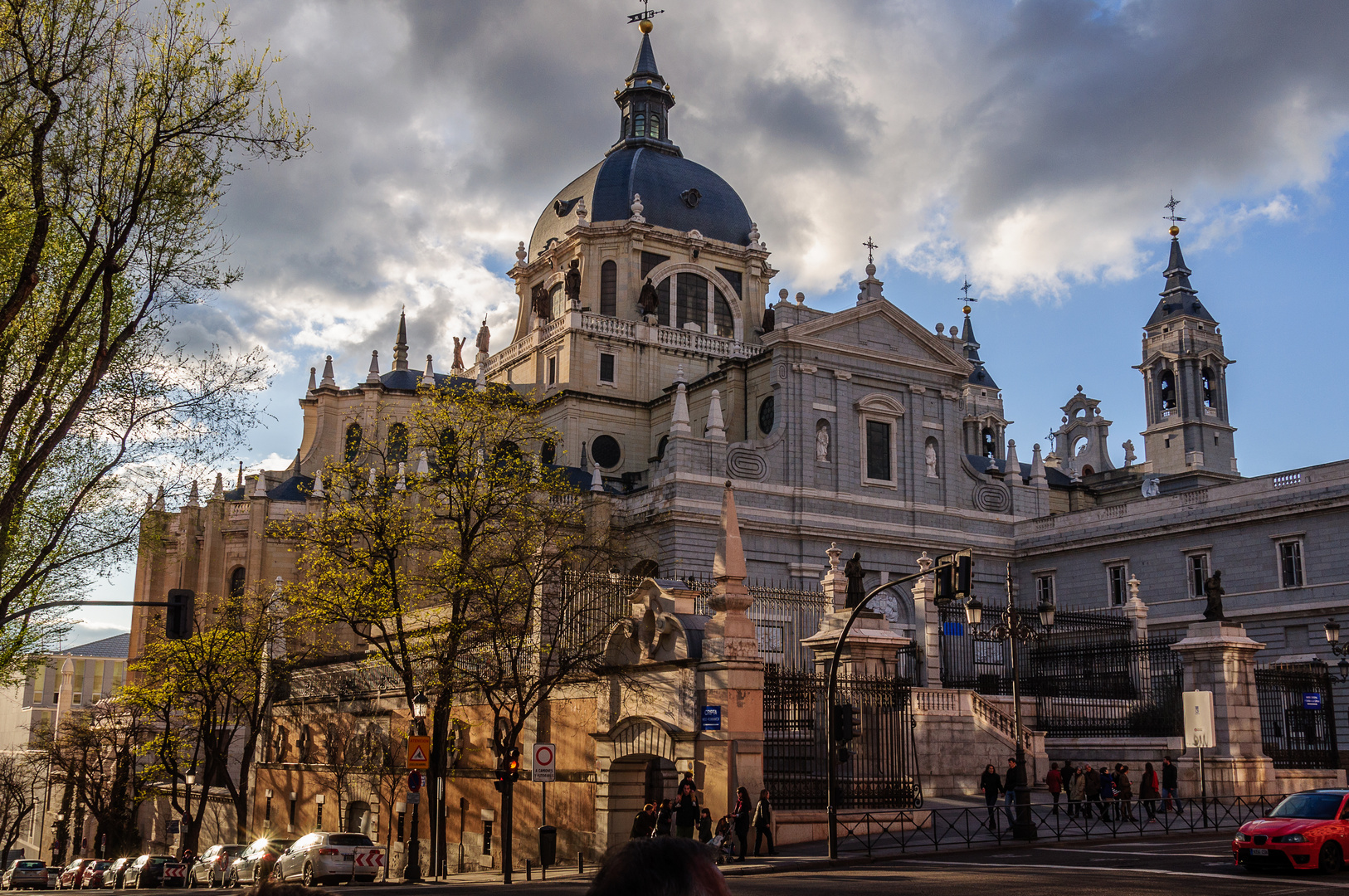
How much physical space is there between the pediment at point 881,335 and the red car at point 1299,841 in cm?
3522

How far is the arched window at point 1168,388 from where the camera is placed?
78750mm

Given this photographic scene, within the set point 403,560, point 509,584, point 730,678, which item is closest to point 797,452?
point 403,560

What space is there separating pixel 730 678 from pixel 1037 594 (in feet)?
114

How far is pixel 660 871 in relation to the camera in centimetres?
302

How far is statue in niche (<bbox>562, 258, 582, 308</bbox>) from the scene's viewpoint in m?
64.2

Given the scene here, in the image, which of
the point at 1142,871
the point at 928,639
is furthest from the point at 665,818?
the point at 928,639

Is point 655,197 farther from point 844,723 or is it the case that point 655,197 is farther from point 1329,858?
point 1329,858

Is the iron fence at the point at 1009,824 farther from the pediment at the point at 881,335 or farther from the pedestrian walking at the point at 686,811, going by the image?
the pediment at the point at 881,335

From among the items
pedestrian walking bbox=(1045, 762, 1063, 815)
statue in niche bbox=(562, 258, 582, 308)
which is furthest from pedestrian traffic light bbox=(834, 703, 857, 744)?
statue in niche bbox=(562, 258, 582, 308)

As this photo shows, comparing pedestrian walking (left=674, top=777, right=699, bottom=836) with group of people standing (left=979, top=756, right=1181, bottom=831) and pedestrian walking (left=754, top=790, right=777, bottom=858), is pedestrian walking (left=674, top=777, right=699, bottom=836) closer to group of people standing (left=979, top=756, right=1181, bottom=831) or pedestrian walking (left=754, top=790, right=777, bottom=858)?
pedestrian walking (left=754, top=790, right=777, bottom=858)

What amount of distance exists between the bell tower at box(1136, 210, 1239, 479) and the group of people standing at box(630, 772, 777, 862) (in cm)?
6114

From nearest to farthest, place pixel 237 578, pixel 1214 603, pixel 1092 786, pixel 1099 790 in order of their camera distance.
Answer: pixel 1092 786 < pixel 1099 790 < pixel 1214 603 < pixel 237 578

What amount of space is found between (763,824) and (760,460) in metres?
29.2

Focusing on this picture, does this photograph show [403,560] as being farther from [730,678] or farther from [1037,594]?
[1037,594]
